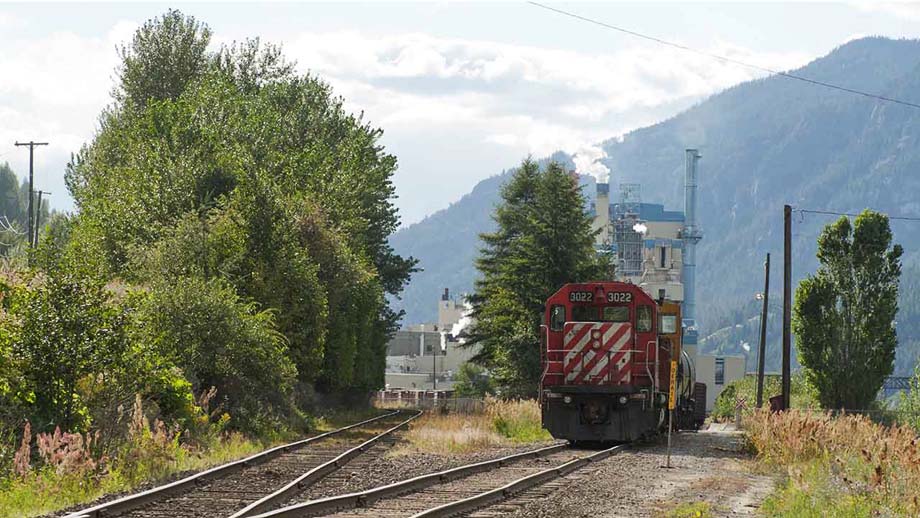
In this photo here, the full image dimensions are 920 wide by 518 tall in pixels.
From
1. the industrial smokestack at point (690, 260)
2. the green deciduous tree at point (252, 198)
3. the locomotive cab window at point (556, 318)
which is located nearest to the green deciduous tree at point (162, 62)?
the green deciduous tree at point (252, 198)

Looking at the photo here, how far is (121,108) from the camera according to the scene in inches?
2960

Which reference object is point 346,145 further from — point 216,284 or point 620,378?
point 620,378

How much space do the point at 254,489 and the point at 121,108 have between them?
61.8m

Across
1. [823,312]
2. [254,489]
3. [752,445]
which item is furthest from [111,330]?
[823,312]

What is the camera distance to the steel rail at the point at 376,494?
46.6ft

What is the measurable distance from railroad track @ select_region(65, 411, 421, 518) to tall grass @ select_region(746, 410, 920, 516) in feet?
22.3

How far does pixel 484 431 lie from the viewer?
31359mm

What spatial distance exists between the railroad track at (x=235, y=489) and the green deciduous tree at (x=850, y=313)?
4136cm

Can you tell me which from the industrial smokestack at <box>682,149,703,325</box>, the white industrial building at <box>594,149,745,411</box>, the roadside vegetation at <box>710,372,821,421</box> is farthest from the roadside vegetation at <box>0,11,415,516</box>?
the industrial smokestack at <box>682,149,703,325</box>

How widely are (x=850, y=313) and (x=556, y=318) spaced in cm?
3732

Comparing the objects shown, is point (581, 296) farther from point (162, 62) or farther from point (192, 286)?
point (162, 62)

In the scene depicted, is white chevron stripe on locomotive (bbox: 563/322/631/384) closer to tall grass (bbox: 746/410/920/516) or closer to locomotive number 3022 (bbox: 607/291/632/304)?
locomotive number 3022 (bbox: 607/291/632/304)

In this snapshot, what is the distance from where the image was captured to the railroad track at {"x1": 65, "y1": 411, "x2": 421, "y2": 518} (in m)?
14.7

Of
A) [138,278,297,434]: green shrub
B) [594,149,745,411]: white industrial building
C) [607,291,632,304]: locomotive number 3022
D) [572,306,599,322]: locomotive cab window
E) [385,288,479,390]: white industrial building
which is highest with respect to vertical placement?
[594,149,745,411]: white industrial building
